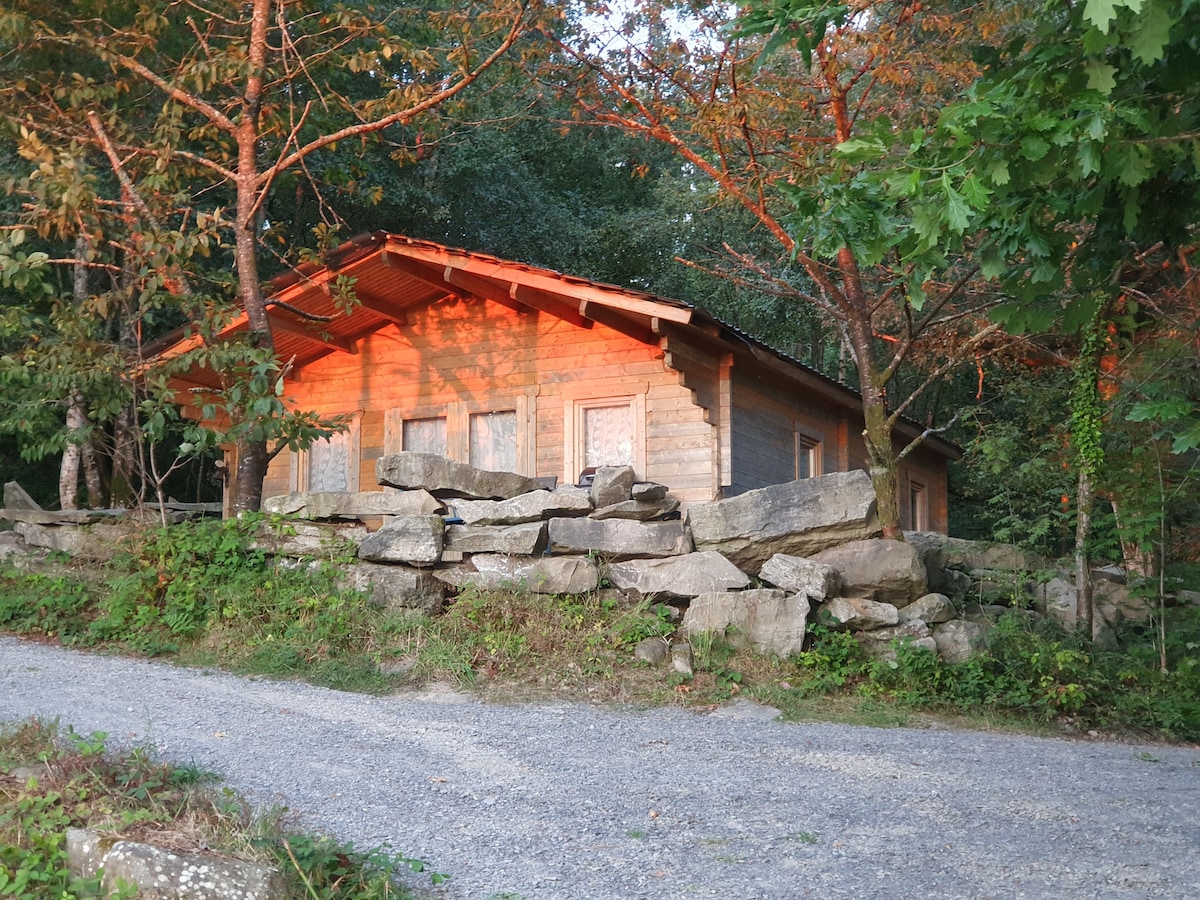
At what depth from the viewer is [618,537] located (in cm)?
1123

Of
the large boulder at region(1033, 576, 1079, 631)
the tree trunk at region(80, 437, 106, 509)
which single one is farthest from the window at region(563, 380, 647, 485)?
the tree trunk at region(80, 437, 106, 509)

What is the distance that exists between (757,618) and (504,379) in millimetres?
5904

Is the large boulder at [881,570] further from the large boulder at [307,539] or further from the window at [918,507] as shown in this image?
the window at [918,507]

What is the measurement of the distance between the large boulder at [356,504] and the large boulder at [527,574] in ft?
2.60

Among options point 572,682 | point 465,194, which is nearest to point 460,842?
point 572,682

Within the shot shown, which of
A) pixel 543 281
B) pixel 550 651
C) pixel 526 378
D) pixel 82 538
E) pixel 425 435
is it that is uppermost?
pixel 543 281

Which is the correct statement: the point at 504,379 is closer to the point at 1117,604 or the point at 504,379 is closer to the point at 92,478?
the point at 92,478

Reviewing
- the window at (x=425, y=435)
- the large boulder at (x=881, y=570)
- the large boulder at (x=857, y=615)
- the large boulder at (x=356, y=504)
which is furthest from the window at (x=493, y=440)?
the large boulder at (x=857, y=615)

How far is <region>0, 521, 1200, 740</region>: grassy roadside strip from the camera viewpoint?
9555 millimetres

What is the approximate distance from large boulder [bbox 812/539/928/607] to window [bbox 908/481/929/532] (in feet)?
35.9

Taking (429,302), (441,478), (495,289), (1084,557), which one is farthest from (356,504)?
(1084,557)

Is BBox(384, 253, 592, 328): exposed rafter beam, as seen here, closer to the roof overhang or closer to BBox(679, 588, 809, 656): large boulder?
the roof overhang

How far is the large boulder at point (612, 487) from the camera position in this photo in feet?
37.9

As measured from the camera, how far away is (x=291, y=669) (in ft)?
33.0
